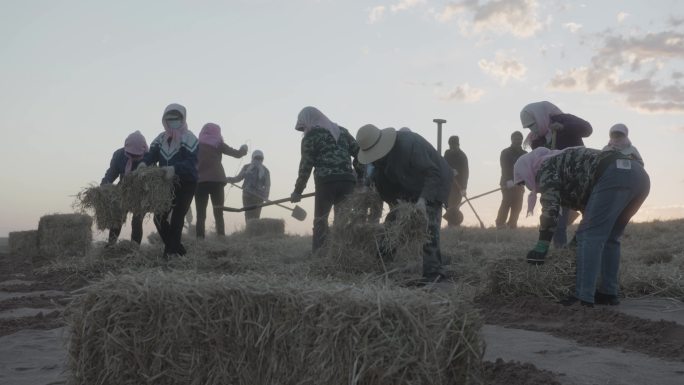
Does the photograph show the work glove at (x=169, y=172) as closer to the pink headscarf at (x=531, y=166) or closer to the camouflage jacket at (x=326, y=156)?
the camouflage jacket at (x=326, y=156)

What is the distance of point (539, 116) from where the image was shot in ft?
26.8

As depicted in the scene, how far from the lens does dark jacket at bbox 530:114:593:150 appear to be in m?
8.16

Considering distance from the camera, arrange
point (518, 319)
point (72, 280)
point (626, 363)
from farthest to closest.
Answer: point (72, 280) → point (518, 319) → point (626, 363)

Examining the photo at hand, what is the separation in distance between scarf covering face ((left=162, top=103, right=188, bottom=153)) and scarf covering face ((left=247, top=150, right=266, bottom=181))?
6.79 meters

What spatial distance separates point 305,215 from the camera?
13.5 meters

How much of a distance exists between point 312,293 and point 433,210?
440cm

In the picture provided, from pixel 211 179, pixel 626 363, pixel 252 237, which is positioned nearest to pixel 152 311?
pixel 626 363

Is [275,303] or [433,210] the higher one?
[433,210]

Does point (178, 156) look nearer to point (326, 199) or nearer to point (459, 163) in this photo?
point (326, 199)

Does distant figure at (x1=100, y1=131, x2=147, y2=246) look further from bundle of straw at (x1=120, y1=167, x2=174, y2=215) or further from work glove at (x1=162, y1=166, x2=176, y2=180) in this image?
work glove at (x1=162, y1=166, x2=176, y2=180)

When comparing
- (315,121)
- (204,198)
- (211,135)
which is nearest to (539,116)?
(315,121)

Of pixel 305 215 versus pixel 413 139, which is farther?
pixel 305 215

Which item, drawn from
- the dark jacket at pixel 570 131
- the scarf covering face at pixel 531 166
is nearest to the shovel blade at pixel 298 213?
the dark jacket at pixel 570 131

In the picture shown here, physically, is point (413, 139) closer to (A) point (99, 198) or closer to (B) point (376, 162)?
(B) point (376, 162)
